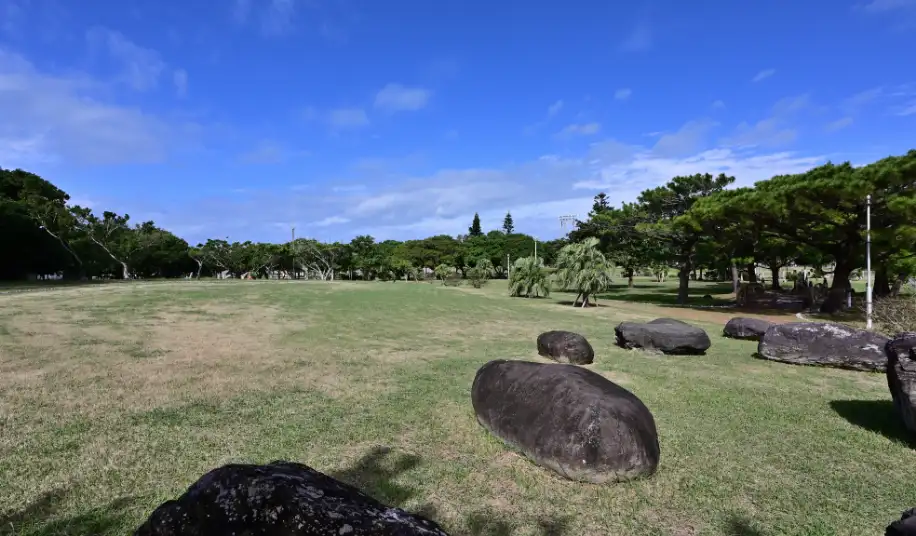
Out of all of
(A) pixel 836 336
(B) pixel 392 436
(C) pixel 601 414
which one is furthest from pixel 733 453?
(A) pixel 836 336

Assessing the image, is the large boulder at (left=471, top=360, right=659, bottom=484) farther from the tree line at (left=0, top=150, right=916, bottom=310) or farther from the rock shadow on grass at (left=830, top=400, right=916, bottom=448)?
the tree line at (left=0, top=150, right=916, bottom=310)

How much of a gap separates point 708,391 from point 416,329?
9656 millimetres

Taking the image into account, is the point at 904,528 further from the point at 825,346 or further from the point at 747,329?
the point at 747,329

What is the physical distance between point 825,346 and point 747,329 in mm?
4623

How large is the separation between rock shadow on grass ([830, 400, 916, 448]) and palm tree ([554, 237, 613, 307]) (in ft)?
57.8

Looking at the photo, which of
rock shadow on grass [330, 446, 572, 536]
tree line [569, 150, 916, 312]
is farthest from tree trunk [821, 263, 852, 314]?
rock shadow on grass [330, 446, 572, 536]

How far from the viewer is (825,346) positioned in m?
10.7

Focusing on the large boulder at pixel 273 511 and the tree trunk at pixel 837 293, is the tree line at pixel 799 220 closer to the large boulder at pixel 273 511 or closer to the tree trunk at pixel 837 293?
the tree trunk at pixel 837 293

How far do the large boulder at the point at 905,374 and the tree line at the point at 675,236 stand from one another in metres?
16.0

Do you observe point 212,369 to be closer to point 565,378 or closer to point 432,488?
point 432,488

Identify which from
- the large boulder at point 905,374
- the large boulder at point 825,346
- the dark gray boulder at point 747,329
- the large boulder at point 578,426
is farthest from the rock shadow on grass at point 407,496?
the dark gray boulder at point 747,329

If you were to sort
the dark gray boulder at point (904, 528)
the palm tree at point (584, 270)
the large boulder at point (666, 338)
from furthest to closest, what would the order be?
the palm tree at point (584, 270) → the large boulder at point (666, 338) → the dark gray boulder at point (904, 528)

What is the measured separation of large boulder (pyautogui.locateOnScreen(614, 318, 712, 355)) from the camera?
1196 cm

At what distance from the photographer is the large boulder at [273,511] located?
7.50 feet
